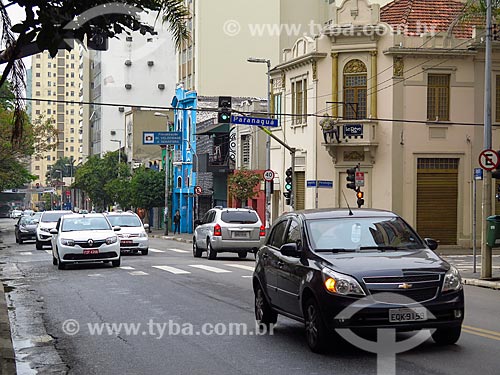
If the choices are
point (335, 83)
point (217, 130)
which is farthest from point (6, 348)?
point (217, 130)

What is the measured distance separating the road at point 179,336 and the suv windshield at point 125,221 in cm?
1132

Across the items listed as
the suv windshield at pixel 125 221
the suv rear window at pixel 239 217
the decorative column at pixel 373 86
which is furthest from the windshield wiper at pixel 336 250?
the decorative column at pixel 373 86

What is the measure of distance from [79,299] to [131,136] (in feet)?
260

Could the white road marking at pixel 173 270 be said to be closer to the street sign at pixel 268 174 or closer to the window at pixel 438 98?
the street sign at pixel 268 174

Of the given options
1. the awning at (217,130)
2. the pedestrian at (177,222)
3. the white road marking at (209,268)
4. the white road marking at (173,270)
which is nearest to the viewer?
the white road marking at (173,270)

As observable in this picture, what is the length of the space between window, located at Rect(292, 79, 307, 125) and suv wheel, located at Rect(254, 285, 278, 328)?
100ft

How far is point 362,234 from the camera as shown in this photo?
36.3 feet

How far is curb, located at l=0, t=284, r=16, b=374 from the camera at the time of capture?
31.7 ft

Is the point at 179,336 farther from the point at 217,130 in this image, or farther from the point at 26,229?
the point at 217,130

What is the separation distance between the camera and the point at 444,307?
9.85 metres

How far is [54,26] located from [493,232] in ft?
54.6

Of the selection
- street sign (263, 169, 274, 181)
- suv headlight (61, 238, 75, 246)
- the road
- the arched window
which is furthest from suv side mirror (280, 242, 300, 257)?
street sign (263, 169, 274, 181)

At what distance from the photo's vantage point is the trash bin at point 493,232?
21406mm

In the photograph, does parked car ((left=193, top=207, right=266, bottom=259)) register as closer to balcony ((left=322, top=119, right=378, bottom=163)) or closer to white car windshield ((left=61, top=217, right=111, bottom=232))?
white car windshield ((left=61, top=217, right=111, bottom=232))
